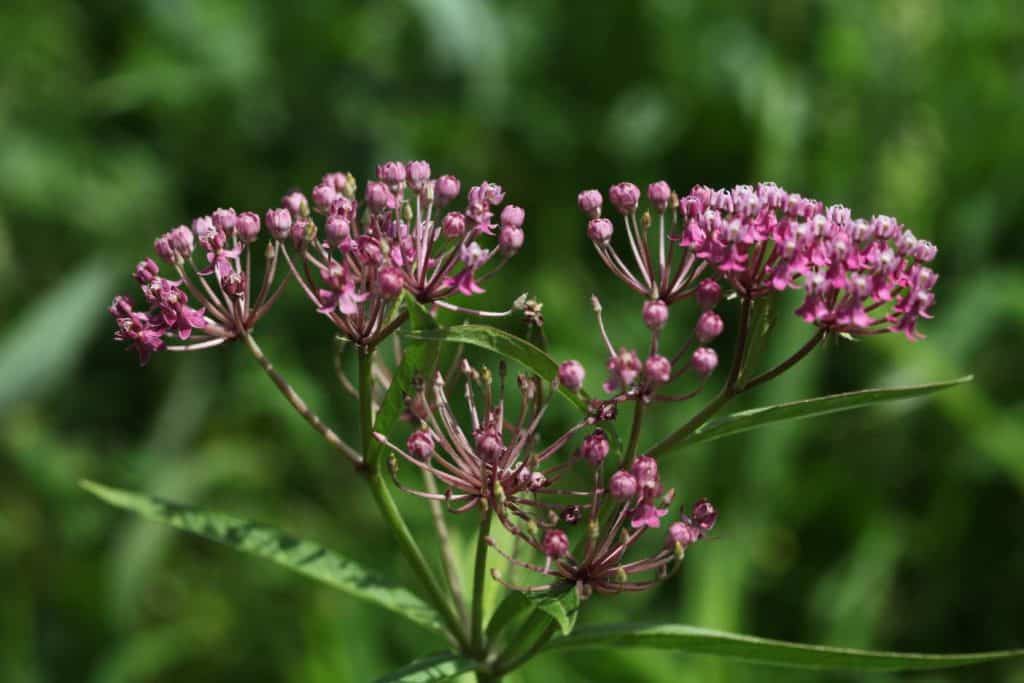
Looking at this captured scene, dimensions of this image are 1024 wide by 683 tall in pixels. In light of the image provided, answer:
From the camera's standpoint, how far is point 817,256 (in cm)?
226

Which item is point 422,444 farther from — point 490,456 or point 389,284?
point 389,284

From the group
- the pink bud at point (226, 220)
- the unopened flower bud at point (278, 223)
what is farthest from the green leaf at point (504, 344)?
the pink bud at point (226, 220)

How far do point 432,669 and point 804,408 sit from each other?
915 millimetres

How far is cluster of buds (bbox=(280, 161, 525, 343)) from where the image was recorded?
2.31 m

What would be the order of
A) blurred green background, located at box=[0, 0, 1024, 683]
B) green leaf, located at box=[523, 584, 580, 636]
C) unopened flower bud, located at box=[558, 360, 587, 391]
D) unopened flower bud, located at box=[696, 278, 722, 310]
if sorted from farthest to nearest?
blurred green background, located at box=[0, 0, 1024, 683], unopened flower bud, located at box=[696, 278, 722, 310], unopened flower bud, located at box=[558, 360, 587, 391], green leaf, located at box=[523, 584, 580, 636]

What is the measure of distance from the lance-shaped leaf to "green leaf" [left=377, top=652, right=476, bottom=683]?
0.61 m

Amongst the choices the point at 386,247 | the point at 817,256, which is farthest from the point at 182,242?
the point at 817,256

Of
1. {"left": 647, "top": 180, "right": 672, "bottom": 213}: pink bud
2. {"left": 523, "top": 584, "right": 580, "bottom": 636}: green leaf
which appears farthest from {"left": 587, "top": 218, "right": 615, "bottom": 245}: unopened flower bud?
{"left": 523, "top": 584, "right": 580, "bottom": 636}: green leaf

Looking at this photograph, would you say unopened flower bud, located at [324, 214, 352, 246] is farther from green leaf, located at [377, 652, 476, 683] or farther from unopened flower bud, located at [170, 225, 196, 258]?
green leaf, located at [377, 652, 476, 683]

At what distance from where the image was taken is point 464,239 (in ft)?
7.97

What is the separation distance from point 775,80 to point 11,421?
4943mm

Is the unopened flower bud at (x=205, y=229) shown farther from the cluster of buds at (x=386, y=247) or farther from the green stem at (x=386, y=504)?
the green stem at (x=386, y=504)

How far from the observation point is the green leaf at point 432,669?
224cm

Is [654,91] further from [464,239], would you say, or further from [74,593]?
[464,239]
